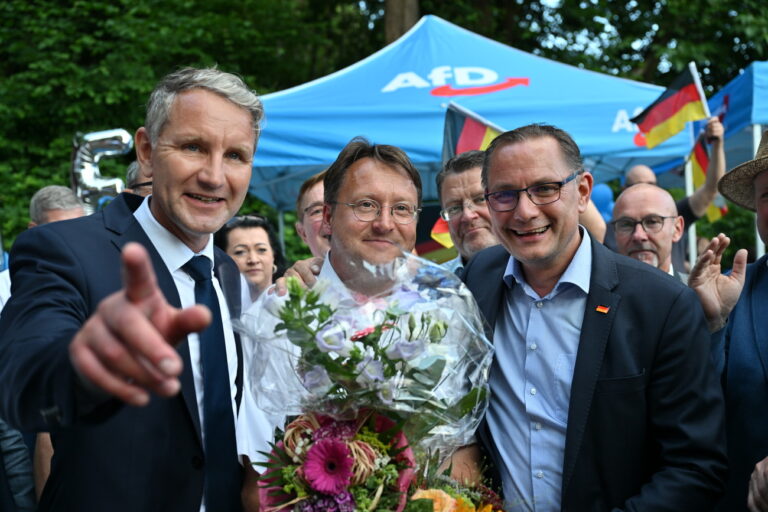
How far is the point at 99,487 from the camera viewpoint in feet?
6.64

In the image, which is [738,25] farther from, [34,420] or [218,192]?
[34,420]

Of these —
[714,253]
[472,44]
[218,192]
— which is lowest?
[714,253]

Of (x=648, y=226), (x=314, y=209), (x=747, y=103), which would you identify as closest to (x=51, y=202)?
(x=314, y=209)

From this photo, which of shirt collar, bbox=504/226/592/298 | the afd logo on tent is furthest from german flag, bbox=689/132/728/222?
shirt collar, bbox=504/226/592/298

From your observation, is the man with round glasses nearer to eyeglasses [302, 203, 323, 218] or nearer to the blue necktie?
the blue necktie

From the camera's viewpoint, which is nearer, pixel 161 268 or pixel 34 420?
pixel 34 420

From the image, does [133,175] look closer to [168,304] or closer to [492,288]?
[492,288]

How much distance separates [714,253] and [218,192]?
176cm

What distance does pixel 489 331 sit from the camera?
216 centimetres

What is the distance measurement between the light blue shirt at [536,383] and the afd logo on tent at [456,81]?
201 inches

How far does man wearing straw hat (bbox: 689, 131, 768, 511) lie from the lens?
274 cm

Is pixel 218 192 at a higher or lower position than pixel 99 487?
higher

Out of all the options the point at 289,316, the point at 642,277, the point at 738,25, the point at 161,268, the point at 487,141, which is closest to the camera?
the point at 289,316

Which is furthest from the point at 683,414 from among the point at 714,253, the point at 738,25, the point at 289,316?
the point at 738,25
